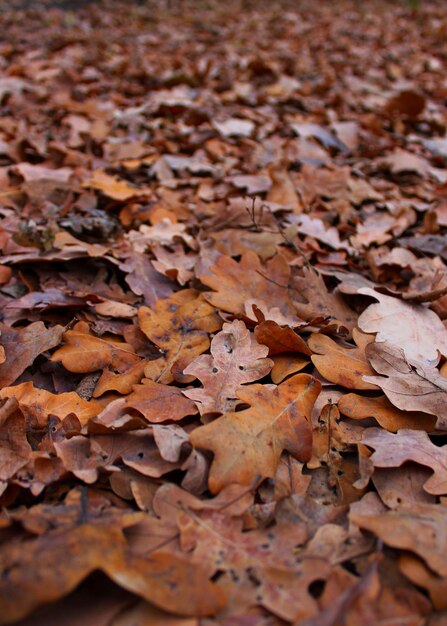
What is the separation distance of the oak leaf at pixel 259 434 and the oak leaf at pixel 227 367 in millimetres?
58

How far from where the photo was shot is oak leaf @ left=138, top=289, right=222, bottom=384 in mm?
1532

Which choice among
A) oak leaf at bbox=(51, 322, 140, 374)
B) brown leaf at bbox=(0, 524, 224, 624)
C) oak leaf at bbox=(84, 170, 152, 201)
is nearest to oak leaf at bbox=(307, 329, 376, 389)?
oak leaf at bbox=(51, 322, 140, 374)

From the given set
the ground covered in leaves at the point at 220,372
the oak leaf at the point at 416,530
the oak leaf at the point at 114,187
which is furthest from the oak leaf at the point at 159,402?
the oak leaf at the point at 114,187

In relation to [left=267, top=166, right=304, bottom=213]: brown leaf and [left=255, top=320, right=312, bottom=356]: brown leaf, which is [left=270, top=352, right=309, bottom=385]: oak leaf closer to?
[left=255, top=320, right=312, bottom=356]: brown leaf

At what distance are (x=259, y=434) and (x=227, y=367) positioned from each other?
0.28 m

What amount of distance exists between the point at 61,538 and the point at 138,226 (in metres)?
1.59

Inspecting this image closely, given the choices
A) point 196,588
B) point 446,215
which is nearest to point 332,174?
point 446,215

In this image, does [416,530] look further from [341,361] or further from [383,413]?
[341,361]

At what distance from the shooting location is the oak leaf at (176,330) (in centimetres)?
153

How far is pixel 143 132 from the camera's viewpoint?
333cm

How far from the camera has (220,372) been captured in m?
1.47

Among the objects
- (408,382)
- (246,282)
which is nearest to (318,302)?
(246,282)

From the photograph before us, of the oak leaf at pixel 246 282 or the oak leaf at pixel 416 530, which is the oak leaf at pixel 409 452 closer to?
the oak leaf at pixel 416 530

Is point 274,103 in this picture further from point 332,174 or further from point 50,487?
point 50,487
